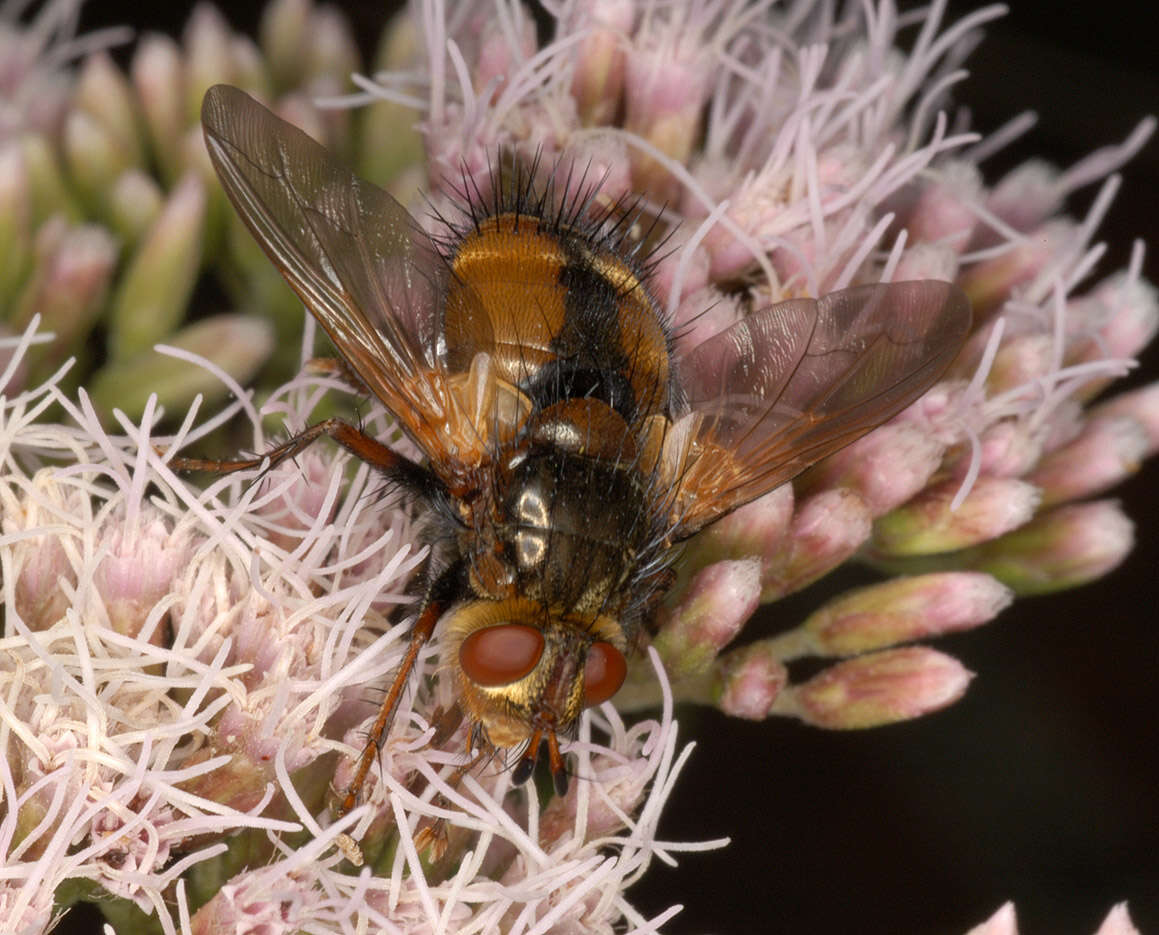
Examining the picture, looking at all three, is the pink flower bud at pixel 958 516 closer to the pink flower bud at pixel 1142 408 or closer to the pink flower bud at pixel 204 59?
the pink flower bud at pixel 1142 408

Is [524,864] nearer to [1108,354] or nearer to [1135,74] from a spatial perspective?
[1108,354]

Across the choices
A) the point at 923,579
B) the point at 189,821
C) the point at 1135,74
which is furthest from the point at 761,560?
the point at 1135,74

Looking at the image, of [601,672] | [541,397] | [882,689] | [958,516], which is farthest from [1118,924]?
A: [541,397]

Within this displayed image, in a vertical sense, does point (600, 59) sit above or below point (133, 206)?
above

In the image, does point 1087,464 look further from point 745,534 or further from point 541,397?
point 541,397

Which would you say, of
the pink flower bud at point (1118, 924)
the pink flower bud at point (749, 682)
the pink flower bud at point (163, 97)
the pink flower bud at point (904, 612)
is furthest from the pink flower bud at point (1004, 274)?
the pink flower bud at point (163, 97)

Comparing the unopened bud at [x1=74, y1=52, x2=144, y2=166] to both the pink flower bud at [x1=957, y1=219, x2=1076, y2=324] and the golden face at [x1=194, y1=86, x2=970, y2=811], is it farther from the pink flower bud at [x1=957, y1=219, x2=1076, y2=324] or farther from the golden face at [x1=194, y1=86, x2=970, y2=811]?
the pink flower bud at [x1=957, y1=219, x2=1076, y2=324]
